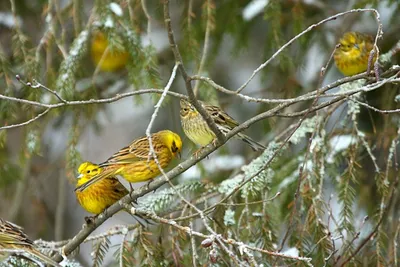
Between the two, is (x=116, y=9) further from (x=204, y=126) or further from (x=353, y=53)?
(x=353, y=53)

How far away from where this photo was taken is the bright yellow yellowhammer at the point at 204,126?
448 centimetres

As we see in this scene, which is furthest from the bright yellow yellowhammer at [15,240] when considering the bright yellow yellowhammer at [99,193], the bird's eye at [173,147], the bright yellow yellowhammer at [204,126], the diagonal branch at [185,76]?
the diagonal branch at [185,76]

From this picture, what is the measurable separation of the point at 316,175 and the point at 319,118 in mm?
411

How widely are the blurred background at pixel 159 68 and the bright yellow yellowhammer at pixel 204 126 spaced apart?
9.4 inches

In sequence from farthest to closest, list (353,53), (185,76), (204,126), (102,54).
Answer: (102,54)
(353,53)
(204,126)
(185,76)

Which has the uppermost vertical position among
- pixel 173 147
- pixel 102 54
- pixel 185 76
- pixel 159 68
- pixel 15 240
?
pixel 102 54

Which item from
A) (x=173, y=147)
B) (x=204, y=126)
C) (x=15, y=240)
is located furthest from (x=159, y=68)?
(x=15, y=240)

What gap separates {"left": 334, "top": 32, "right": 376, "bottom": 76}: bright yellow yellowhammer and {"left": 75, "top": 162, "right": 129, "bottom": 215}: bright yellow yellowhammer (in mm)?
1666

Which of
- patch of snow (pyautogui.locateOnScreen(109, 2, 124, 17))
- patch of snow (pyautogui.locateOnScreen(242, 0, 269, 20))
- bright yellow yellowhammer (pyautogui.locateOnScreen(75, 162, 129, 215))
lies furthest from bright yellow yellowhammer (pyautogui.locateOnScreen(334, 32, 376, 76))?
bright yellow yellowhammer (pyautogui.locateOnScreen(75, 162, 129, 215))

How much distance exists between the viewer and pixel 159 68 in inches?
248

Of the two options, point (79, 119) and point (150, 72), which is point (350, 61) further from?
point (79, 119)

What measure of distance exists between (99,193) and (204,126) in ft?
2.38

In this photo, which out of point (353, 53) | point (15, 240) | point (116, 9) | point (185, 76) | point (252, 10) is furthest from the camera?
point (252, 10)

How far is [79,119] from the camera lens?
5074mm
